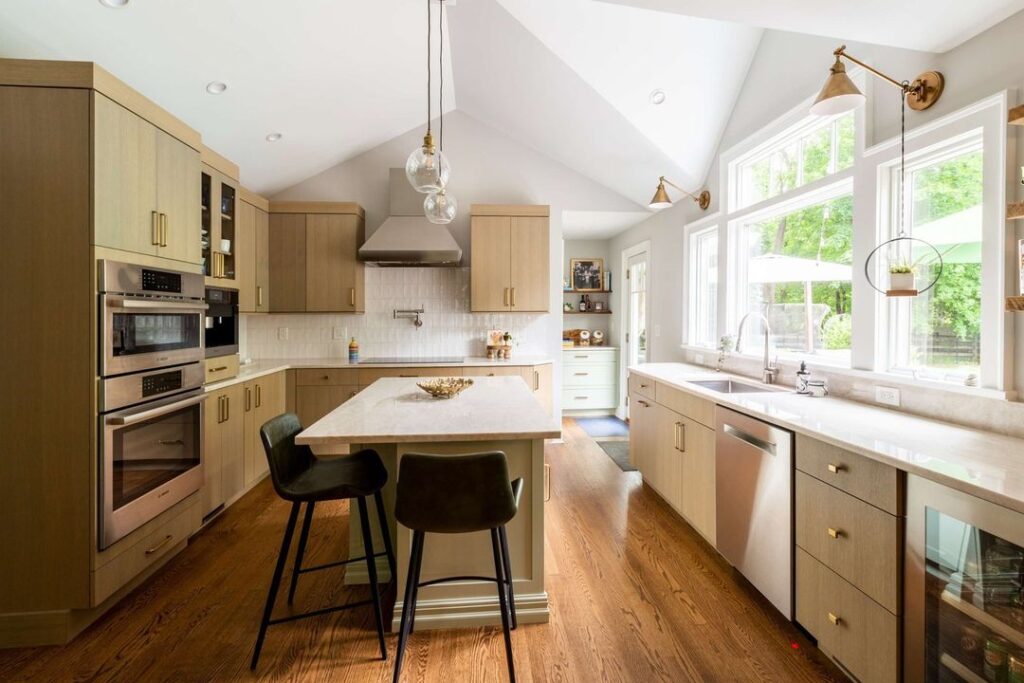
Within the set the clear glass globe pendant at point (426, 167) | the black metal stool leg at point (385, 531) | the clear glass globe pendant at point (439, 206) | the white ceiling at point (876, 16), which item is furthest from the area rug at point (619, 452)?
the white ceiling at point (876, 16)

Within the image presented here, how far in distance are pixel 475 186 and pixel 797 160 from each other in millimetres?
3018

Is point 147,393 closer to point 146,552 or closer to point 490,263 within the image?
point 146,552

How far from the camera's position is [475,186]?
495 cm

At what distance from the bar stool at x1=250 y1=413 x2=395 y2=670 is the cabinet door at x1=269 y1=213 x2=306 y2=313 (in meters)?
2.77

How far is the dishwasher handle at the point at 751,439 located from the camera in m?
2.01

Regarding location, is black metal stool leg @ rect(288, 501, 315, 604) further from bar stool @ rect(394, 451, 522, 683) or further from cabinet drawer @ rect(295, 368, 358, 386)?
cabinet drawer @ rect(295, 368, 358, 386)

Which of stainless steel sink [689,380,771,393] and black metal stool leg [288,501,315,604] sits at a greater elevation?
stainless steel sink [689,380,771,393]

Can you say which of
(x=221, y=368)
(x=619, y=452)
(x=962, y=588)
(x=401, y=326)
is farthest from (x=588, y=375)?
(x=962, y=588)

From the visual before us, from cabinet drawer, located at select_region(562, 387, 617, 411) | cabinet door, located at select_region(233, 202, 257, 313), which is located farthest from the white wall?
cabinet drawer, located at select_region(562, 387, 617, 411)

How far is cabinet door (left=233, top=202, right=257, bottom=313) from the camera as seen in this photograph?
3.95 meters

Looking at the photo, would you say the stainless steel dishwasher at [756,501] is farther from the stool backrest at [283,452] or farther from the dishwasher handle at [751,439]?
the stool backrest at [283,452]

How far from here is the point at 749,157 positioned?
3.32 meters

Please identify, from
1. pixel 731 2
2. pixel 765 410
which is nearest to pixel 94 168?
pixel 731 2

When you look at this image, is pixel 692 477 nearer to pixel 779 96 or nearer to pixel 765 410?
pixel 765 410
